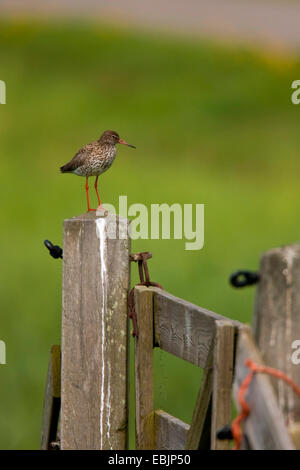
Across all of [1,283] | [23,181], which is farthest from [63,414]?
[23,181]

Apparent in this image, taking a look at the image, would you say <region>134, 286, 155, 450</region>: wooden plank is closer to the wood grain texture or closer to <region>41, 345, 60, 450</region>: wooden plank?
<region>41, 345, 60, 450</region>: wooden plank

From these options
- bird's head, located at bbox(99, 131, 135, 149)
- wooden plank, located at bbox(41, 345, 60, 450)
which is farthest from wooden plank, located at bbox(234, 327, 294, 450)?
bird's head, located at bbox(99, 131, 135, 149)

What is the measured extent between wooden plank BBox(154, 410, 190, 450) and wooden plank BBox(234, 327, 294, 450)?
0.87 meters

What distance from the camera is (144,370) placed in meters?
4.47

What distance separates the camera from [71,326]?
4512mm

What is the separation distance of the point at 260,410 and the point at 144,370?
1275 mm

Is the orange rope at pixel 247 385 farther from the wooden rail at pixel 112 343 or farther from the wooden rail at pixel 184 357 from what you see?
the wooden rail at pixel 112 343

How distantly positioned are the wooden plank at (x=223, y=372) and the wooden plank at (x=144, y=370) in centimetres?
68

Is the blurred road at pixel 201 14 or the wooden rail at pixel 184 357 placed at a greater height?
the blurred road at pixel 201 14

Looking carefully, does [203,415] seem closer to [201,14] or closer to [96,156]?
[96,156]

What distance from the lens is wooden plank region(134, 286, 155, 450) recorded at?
175 inches

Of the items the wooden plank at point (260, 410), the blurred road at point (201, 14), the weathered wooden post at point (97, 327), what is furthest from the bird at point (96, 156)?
the blurred road at point (201, 14)

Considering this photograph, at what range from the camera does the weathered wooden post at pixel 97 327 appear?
4.39 meters

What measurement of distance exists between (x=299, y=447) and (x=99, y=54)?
2217cm
